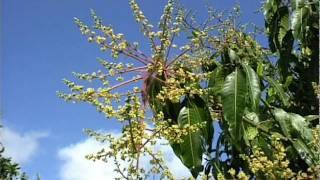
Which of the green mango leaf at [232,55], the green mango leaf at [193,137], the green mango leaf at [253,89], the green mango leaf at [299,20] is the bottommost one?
the green mango leaf at [193,137]

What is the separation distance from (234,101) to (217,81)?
181 millimetres

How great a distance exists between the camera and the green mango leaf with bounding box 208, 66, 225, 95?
7.42 ft

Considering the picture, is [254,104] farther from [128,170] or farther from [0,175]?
[0,175]

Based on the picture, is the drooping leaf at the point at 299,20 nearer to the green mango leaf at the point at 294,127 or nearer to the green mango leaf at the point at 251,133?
the green mango leaf at the point at 294,127

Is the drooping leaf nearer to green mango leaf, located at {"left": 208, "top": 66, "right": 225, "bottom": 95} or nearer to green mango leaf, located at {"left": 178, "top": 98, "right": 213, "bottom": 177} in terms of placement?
green mango leaf, located at {"left": 208, "top": 66, "right": 225, "bottom": 95}

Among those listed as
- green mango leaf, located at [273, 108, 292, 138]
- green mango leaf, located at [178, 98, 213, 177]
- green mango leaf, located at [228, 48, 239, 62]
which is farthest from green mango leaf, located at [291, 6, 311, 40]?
green mango leaf, located at [178, 98, 213, 177]

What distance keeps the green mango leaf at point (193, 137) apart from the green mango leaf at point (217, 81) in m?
0.08

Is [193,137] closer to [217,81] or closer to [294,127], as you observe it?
[217,81]

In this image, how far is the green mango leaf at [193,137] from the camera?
2154 millimetres

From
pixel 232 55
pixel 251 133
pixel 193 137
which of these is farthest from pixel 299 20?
pixel 193 137

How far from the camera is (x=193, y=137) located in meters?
2.16

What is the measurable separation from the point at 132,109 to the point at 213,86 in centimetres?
60

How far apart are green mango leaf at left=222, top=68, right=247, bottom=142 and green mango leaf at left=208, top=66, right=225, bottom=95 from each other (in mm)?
41

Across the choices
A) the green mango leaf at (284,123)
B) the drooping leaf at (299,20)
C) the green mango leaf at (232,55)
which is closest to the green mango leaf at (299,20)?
the drooping leaf at (299,20)
